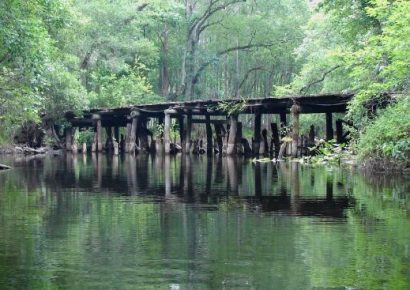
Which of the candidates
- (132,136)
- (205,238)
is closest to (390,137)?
(205,238)

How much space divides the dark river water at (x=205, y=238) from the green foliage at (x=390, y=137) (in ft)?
14.6

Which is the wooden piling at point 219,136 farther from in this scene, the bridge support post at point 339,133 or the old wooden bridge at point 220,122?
the bridge support post at point 339,133

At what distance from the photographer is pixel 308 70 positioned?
3644cm

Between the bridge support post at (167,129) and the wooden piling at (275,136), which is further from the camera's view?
the bridge support post at (167,129)

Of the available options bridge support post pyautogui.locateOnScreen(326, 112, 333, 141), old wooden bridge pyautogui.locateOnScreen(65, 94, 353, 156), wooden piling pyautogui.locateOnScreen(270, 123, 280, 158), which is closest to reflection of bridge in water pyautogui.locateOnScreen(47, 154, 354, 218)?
old wooden bridge pyautogui.locateOnScreen(65, 94, 353, 156)

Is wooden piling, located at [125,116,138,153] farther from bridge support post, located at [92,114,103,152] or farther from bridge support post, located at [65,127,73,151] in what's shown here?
bridge support post, located at [65,127,73,151]

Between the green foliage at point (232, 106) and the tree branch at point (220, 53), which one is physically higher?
the tree branch at point (220, 53)

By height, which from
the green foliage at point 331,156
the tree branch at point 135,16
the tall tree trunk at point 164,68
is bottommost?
the green foliage at point 331,156

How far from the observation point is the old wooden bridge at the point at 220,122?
96.6ft

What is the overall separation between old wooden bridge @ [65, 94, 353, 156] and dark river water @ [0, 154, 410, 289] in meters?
15.5

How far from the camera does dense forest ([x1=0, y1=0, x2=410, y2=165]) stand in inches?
774

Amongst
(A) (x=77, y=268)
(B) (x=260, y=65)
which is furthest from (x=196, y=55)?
(A) (x=77, y=268)

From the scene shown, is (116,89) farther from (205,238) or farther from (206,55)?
(205,238)

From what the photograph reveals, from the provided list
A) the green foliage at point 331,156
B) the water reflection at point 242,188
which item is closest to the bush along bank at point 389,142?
the water reflection at point 242,188
